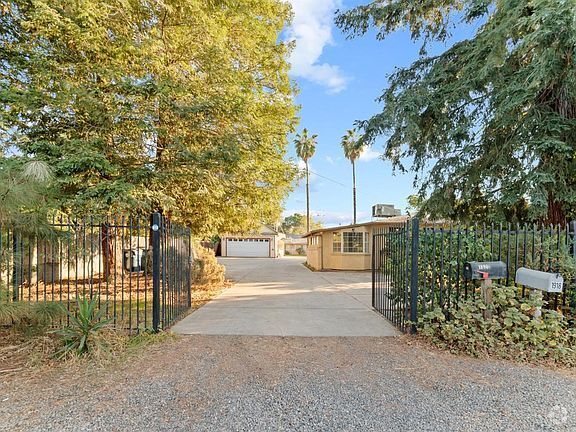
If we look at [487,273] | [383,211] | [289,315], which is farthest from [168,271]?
[383,211]

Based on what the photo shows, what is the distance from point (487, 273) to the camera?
4391 mm

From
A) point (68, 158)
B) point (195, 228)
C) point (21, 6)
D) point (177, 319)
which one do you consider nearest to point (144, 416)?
point (177, 319)

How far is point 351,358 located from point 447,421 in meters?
1.51

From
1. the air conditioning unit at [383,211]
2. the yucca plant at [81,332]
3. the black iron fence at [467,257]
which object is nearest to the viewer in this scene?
the yucca plant at [81,332]

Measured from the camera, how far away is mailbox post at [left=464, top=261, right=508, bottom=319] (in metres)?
4.39

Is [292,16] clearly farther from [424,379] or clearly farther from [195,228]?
[424,379]

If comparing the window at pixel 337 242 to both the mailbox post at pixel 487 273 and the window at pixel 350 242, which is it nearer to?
the window at pixel 350 242

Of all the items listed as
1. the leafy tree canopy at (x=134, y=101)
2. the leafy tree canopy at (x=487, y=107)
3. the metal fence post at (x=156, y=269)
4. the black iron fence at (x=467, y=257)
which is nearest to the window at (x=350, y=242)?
the leafy tree canopy at (x=487, y=107)

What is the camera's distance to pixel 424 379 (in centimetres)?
351

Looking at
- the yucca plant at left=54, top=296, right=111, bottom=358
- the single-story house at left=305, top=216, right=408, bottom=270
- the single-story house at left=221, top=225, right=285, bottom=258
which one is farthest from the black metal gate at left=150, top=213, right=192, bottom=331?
the single-story house at left=221, top=225, right=285, bottom=258

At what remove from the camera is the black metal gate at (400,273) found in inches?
194

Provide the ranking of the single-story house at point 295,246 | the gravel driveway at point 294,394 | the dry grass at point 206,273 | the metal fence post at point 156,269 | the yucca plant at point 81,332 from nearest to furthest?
the gravel driveway at point 294,394 < the yucca plant at point 81,332 < the metal fence post at point 156,269 < the dry grass at point 206,273 < the single-story house at point 295,246

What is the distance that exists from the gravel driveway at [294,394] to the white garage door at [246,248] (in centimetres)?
3161

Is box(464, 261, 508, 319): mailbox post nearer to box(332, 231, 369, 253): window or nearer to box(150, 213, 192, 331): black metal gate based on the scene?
box(150, 213, 192, 331): black metal gate
